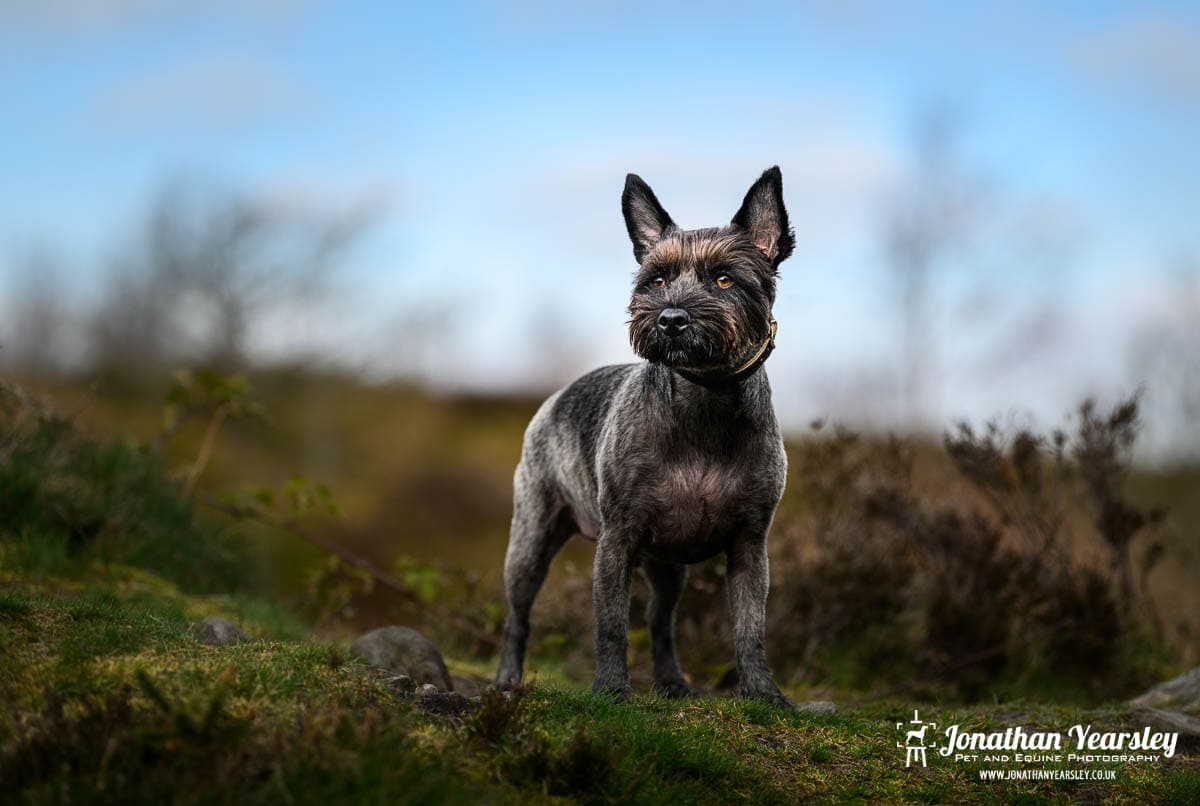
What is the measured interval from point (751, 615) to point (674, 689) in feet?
3.91

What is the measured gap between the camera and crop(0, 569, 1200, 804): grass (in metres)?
4.49

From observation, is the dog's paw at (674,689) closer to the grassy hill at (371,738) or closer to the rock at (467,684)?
the grassy hill at (371,738)

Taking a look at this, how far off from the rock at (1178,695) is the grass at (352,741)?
6.54 feet

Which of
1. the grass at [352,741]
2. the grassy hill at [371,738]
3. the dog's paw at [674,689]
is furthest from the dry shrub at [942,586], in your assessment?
the grass at [352,741]

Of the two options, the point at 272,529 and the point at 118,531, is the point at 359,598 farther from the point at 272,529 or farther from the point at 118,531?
the point at 118,531

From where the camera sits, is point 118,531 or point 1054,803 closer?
point 1054,803

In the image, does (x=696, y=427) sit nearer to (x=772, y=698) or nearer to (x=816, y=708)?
(x=772, y=698)

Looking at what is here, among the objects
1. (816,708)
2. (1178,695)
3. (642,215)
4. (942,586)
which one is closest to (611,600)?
(816,708)

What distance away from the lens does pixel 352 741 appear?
15.5 ft

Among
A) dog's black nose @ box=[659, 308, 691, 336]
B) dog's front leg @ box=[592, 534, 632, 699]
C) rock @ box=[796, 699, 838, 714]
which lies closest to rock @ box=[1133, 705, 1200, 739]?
rock @ box=[796, 699, 838, 714]

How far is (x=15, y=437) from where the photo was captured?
11.8 meters

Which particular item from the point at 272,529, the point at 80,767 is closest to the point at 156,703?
the point at 80,767

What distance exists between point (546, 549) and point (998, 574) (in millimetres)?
5803

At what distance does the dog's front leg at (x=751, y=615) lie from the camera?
7.19m
